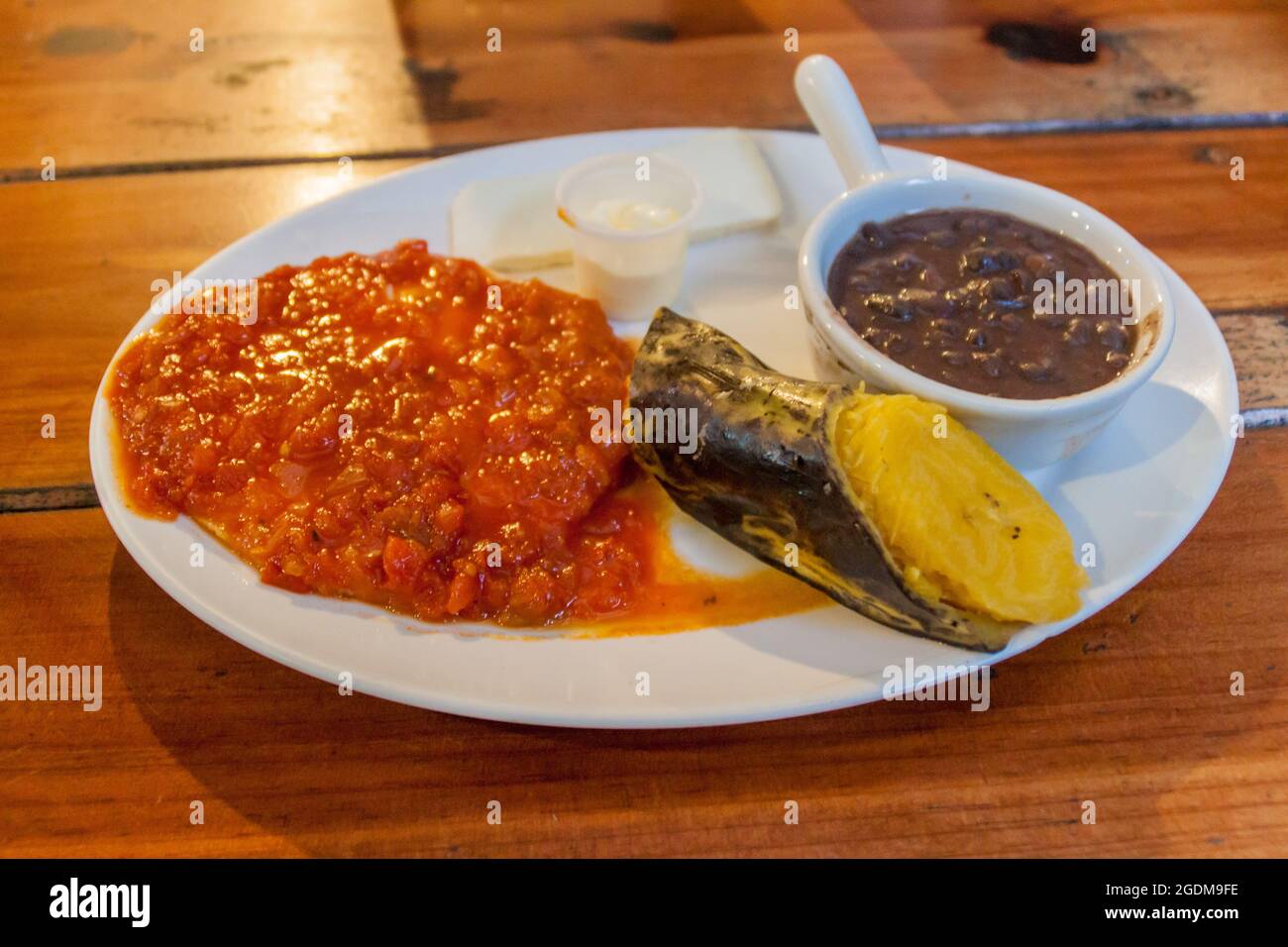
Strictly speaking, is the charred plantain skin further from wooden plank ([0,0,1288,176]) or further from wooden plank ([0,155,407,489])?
wooden plank ([0,0,1288,176])

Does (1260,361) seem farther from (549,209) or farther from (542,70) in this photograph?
(542,70)

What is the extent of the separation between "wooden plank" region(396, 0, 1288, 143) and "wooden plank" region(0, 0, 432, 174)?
20 centimetres

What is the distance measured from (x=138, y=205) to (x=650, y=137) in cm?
152

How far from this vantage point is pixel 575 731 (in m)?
1.76

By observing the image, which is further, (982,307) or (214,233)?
(214,233)

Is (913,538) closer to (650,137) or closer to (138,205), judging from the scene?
(650,137)

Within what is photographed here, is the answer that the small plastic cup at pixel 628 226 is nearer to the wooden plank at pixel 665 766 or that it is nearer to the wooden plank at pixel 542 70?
the wooden plank at pixel 542 70

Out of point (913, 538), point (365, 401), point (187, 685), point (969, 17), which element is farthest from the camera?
point (969, 17)

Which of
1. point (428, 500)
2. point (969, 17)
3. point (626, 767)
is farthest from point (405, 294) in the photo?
point (969, 17)

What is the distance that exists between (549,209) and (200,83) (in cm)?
168

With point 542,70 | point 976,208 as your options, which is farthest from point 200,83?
point 976,208

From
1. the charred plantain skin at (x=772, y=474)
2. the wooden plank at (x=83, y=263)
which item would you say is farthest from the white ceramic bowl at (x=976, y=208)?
the wooden plank at (x=83, y=263)

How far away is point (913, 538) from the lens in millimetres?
1672

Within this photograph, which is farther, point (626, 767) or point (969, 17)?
point (969, 17)
